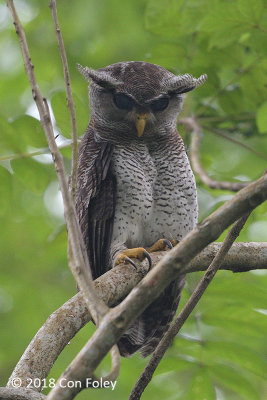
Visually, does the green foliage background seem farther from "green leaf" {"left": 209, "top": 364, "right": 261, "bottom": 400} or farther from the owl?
the owl

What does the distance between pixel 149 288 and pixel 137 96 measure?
232 centimetres

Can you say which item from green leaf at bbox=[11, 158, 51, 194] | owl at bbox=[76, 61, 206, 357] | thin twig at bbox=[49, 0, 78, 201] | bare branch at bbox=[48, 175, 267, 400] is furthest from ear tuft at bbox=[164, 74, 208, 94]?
bare branch at bbox=[48, 175, 267, 400]

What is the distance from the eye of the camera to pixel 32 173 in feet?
12.5

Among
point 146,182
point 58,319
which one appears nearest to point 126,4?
point 146,182

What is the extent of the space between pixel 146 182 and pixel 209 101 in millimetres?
1115

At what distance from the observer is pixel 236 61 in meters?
4.13

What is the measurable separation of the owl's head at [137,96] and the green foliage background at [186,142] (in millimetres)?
173

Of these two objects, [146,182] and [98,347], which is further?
[146,182]

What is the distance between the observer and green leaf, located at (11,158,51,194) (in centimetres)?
377

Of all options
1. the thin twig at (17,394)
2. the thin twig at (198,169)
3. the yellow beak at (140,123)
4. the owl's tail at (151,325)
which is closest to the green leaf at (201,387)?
the owl's tail at (151,325)

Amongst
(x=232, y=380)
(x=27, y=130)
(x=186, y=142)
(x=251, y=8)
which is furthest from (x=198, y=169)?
(x=186, y=142)

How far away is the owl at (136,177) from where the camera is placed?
12.0 feet

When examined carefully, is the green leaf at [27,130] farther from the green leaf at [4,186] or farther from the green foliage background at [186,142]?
the green leaf at [4,186]

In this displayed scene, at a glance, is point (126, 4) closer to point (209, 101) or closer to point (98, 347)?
point (209, 101)
